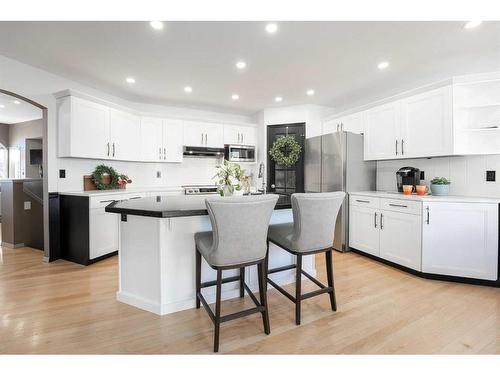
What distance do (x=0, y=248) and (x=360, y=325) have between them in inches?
202

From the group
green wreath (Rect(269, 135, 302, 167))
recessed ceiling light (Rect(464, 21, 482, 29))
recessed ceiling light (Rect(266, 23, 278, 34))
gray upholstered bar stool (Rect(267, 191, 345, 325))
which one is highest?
recessed ceiling light (Rect(464, 21, 482, 29))

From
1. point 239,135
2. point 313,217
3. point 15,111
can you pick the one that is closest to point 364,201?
point 313,217

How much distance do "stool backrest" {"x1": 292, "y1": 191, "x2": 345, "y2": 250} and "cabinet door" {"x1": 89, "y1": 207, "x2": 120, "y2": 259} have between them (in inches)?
93.9

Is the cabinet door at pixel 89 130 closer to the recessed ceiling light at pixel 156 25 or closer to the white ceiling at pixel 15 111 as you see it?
the recessed ceiling light at pixel 156 25

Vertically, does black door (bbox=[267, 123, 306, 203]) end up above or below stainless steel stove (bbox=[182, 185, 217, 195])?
above

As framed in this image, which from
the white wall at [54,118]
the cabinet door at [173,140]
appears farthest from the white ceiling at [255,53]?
the cabinet door at [173,140]

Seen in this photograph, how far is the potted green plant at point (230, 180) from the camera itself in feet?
7.85

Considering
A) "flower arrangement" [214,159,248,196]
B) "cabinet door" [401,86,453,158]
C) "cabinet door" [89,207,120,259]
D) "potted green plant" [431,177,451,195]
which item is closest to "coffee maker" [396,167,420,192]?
"cabinet door" [401,86,453,158]

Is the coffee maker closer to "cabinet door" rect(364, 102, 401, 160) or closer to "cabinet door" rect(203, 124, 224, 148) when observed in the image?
"cabinet door" rect(364, 102, 401, 160)

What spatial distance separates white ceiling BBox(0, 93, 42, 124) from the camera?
187 inches

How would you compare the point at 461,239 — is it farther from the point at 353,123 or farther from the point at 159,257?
the point at 159,257

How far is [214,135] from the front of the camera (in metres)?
5.10

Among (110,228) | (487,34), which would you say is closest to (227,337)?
(110,228)

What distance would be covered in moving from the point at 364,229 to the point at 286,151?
190cm
